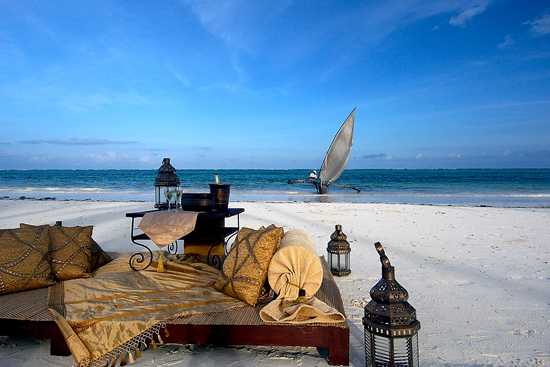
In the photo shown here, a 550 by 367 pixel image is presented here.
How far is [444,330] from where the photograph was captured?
329 cm

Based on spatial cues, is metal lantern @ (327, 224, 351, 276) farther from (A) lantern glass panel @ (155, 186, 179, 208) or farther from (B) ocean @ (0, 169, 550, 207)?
(B) ocean @ (0, 169, 550, 207)

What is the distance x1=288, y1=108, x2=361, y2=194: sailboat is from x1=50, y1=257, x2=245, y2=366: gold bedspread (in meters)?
22.4

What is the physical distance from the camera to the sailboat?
2577 centimetres

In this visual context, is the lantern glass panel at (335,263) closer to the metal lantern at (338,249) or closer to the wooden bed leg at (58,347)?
the metal lantern at (338,249)

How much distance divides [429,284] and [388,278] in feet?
10.1

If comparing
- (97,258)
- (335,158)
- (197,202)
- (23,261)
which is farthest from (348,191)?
(23,261)

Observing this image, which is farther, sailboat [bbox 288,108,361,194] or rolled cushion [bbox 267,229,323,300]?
sailboat [bbox 288,108,361,194]

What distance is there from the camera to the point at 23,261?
10.9ft

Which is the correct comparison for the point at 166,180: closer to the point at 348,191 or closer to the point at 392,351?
the point at 392,351

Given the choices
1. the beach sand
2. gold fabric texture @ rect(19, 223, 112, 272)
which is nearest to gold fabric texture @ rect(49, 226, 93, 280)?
gold fabric texture @ rect(19, 223, 112, 272)

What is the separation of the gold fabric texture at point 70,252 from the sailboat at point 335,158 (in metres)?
22.0

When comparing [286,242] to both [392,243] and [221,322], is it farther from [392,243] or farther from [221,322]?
[392,243]

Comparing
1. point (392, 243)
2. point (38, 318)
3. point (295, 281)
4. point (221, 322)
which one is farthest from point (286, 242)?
point (392, 243)

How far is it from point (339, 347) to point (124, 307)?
1596mm
